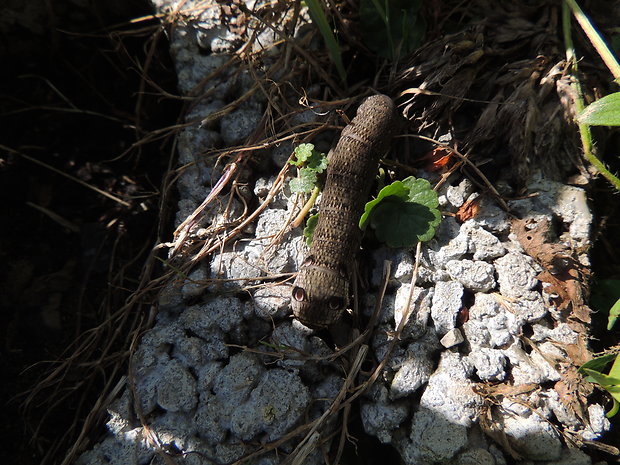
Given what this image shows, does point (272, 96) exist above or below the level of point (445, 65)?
above

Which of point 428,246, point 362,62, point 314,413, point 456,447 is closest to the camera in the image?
point 456,447

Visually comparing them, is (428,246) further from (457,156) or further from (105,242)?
(105,242)

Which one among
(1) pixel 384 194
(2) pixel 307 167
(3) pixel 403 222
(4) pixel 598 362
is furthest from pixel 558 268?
(2) pixel 307 167

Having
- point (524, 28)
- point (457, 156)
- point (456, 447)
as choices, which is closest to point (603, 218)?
point (457, 156)

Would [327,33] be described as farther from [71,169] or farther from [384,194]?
[71,169]

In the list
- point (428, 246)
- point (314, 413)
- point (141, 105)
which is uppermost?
point (141, 105)

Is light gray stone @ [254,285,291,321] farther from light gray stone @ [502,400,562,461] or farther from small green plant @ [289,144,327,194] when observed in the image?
light gray stone @ [502,400,562,461]

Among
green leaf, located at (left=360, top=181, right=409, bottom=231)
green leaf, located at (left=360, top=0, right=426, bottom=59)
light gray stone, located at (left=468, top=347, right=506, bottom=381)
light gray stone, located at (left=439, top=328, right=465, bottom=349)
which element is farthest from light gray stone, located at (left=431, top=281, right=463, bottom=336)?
green leaf, located at (left=360, top=0, right=426, bottom=59)

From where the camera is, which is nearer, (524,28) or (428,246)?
(428,246)
